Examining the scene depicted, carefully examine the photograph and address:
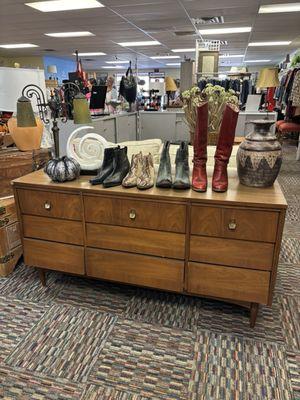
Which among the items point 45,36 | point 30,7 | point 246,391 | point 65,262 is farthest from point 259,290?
point 45,36

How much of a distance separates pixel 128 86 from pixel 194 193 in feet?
15.4

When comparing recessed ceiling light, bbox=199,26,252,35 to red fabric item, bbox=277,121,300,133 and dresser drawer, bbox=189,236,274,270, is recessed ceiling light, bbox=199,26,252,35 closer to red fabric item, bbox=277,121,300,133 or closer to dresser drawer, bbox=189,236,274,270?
red fabric item, bbox=277,121,300,133

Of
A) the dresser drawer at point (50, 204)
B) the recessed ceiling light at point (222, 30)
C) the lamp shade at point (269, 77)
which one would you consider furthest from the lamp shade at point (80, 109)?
the recessed ceiling light at point (222, 30)

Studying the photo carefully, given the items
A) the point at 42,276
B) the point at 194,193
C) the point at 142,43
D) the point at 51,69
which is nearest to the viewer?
the point at 194,193

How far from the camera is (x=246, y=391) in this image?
1.38 meters

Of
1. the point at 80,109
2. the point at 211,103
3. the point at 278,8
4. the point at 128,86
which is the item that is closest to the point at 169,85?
the point at 128,86

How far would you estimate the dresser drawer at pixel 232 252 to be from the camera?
5.09ft

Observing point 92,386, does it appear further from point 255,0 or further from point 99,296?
point 255,0

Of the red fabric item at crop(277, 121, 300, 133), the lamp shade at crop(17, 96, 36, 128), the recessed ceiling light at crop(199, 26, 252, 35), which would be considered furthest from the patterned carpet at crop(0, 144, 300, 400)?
the recessed ceiling light at crop(199, 26, 252, 35)

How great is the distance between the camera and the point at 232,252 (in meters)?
1.60

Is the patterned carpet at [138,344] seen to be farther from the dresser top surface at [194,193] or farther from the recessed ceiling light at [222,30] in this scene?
the recessed ceiling light at [222,30]

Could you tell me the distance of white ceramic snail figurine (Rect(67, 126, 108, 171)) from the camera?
1955 mm

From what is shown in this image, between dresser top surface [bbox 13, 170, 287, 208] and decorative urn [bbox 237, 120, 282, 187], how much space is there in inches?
2.3

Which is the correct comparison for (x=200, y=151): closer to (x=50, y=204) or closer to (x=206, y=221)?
(x=206, y=221)
